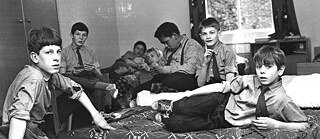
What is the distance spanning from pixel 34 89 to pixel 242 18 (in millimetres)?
3593

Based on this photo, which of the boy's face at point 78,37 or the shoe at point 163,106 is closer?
the shoe at point 163,106

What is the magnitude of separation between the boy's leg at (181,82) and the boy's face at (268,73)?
1.12 meters

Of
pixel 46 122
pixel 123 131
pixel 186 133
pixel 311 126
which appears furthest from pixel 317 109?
pixel 46 122

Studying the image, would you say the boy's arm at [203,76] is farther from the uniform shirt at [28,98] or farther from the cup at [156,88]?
the uniform shirt at [28,98]

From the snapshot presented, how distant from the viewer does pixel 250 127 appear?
236 centimetres

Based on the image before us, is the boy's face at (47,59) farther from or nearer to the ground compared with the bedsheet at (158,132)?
farther from the ground

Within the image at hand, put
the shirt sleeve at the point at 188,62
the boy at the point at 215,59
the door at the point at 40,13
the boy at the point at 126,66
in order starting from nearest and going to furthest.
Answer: the boy at the point at 215,59, the shirt sleeve at the point at 188,62, the door at the point at 40,13, the boy at the point at 126,66

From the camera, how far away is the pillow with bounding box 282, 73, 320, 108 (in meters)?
2.78

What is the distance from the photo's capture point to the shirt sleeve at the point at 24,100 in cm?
183

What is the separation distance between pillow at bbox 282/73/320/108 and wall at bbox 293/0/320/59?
175 cm

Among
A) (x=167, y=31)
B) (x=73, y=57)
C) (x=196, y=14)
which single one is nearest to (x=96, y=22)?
(x=196, y=14)

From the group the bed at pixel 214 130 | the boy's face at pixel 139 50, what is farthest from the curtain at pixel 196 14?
the bed at pixel 214 130

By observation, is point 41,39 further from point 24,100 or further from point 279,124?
point 279,124

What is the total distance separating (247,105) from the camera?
245 cm
